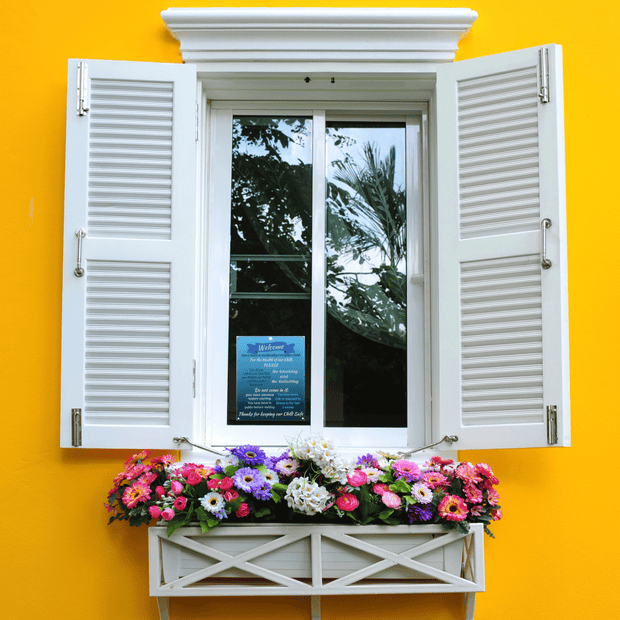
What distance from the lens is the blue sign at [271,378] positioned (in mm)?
2645

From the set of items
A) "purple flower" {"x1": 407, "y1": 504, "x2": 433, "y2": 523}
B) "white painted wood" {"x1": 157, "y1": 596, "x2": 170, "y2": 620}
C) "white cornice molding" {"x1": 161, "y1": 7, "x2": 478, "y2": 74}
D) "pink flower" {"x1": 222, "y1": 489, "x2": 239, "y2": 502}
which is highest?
"white cornice molding" {"x1": 161, "y1": 7, "x2": 478, "y2": 74}

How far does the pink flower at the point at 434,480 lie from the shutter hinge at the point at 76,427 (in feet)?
4.09

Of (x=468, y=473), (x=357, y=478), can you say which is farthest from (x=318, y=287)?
(x=468, y=473)

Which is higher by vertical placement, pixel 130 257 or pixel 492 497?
pixel 130 257

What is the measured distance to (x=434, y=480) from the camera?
2238mm

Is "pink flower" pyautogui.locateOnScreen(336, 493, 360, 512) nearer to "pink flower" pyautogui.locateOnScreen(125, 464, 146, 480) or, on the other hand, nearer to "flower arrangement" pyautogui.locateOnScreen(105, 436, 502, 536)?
"flower arrangement" pyautogui.locateOnScreen(105, 436, 502, 536)

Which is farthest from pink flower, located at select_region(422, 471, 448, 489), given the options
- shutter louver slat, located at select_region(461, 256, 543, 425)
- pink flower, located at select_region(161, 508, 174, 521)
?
pink flower, located at select_region(161, 508, 174, 521)

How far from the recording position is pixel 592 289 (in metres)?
2.55

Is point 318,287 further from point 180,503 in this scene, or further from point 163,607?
point 163,607

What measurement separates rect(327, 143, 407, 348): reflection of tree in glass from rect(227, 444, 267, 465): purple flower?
0.69 meters

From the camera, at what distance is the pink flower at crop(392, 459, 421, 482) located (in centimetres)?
225

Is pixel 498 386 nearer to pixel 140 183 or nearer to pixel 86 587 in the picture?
pixel 140 183

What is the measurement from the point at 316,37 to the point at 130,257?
44.6 inches

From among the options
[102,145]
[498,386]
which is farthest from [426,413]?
[102,145]
